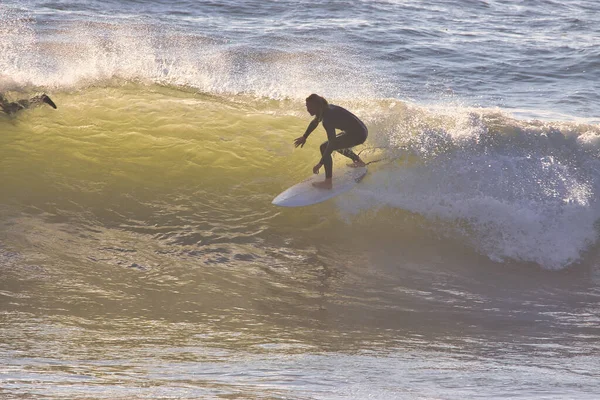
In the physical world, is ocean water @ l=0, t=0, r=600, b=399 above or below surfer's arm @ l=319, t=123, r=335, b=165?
below

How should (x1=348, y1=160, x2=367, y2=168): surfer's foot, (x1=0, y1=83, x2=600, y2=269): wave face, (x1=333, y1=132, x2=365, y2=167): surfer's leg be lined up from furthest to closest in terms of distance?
1. (x1=348, y1=160, x2=367, y2=168): surfer's foot
2. (x1=0, y1=83, x2=600, y2=269): wave face
3. (x1=333, y1=132, x2=365, y2=167): surfer's leg

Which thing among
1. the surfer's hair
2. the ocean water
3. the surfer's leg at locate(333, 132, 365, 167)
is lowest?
the ocean water

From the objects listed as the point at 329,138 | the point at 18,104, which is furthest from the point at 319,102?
the point at 18,104

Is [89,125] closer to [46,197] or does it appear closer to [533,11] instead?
[46,197]

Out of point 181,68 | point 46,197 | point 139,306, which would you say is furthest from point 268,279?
point 181,68

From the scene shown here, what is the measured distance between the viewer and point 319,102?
8.34 meters

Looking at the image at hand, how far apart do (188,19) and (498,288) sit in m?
13.3

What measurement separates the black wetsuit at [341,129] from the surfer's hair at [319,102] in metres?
0.05

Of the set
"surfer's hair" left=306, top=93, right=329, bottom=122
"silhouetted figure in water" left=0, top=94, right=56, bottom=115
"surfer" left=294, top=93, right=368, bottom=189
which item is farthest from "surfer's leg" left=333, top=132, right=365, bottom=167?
"silhouetted figure in water" left=0, top=94, right=56, bottom=115

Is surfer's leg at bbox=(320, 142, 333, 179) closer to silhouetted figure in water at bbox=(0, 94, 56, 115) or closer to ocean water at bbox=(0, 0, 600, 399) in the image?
ocean water at bbox=(0, 0, 600, 399)

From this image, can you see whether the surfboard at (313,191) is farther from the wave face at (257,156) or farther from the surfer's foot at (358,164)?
the wave face at (257,156)

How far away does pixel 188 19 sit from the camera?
63.0 ft

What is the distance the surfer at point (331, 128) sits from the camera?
839cm

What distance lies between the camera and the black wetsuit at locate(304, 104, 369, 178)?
8.54 m
